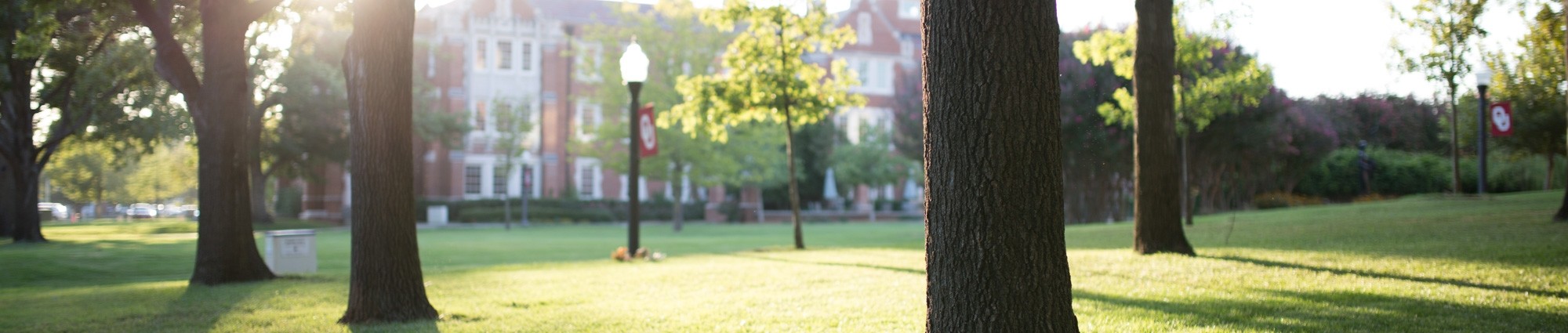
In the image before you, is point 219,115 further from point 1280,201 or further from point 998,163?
point 1280,201

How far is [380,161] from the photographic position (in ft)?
25.2

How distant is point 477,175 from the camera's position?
163 feet

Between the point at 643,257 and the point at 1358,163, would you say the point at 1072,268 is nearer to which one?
the point at 643,257

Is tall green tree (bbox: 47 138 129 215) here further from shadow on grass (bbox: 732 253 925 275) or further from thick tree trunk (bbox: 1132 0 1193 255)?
thick tree trunk (bbox: 1132 0 1193 255)

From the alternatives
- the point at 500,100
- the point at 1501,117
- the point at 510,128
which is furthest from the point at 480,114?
the point at 1501,117

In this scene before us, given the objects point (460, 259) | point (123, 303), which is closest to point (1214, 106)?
point (460, 259)

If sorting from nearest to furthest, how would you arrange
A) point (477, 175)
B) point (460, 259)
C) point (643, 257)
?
point (643, 257)
point (460, 259)
point (477, 175)

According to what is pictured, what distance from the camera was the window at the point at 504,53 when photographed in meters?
49.7

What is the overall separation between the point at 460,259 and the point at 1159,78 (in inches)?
472

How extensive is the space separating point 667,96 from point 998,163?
34.6m

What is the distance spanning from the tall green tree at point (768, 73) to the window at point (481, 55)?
32.2 metres

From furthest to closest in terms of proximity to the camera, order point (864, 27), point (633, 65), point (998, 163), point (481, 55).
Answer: point (864, 27), point (481, 55), point (633, 65), point (998, 163)

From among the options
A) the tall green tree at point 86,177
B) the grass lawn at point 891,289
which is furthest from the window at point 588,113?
the grass lawn at point 891,289

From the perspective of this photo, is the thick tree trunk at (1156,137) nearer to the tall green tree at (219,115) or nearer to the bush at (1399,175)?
the tall green tree at (219,115)
